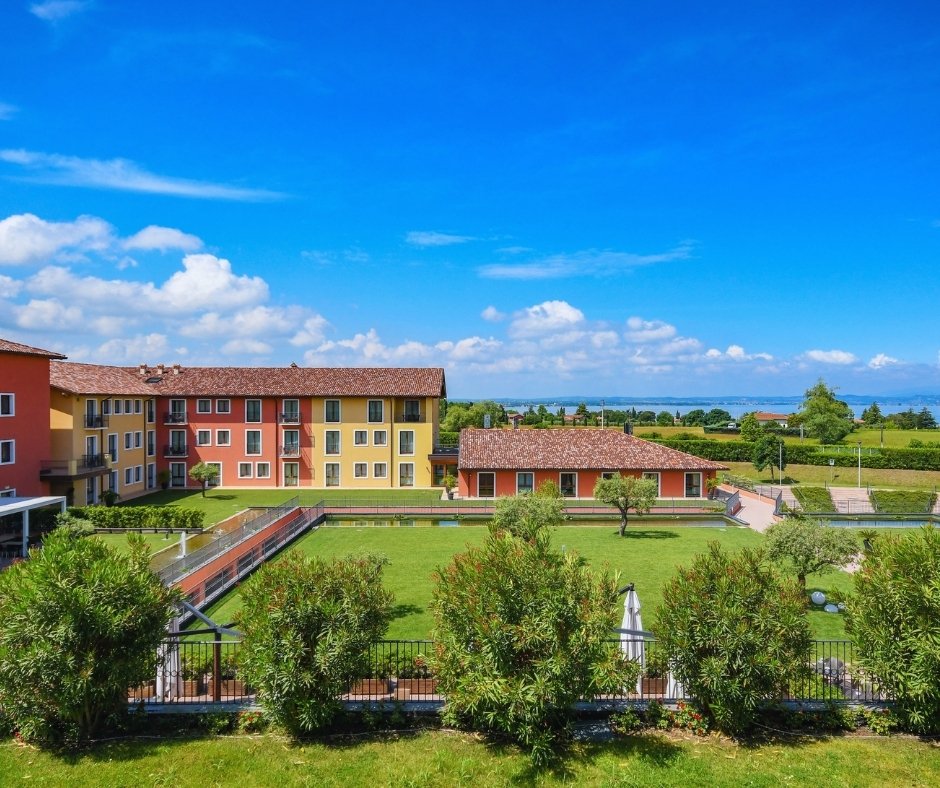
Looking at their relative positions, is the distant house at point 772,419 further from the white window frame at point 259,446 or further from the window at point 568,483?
the white window frame at point 259,446

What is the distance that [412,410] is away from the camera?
138ft

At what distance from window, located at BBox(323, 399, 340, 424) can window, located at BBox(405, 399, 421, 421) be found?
4.62 meters

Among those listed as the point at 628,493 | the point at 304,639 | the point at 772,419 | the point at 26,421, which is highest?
the point at 772,419

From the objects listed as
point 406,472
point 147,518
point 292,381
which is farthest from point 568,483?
point 147,518

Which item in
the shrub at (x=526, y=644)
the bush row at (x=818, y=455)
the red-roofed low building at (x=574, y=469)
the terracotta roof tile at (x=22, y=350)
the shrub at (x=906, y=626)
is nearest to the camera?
the shrub at (x=526, y=644)

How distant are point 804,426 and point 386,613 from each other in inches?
2511

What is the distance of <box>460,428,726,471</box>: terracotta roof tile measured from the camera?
120ft

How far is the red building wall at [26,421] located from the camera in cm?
2691

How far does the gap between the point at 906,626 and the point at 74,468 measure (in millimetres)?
32468

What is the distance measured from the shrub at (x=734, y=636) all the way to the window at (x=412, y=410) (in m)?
33.1

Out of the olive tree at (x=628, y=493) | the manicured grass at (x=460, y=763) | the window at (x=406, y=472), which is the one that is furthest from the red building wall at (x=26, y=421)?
the olive tree at (x=628, y=493)

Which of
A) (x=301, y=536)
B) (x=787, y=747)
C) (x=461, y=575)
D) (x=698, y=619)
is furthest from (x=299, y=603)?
(x=301, y=536)

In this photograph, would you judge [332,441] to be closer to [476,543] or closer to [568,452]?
[568,452]

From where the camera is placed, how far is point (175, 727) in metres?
9.74
